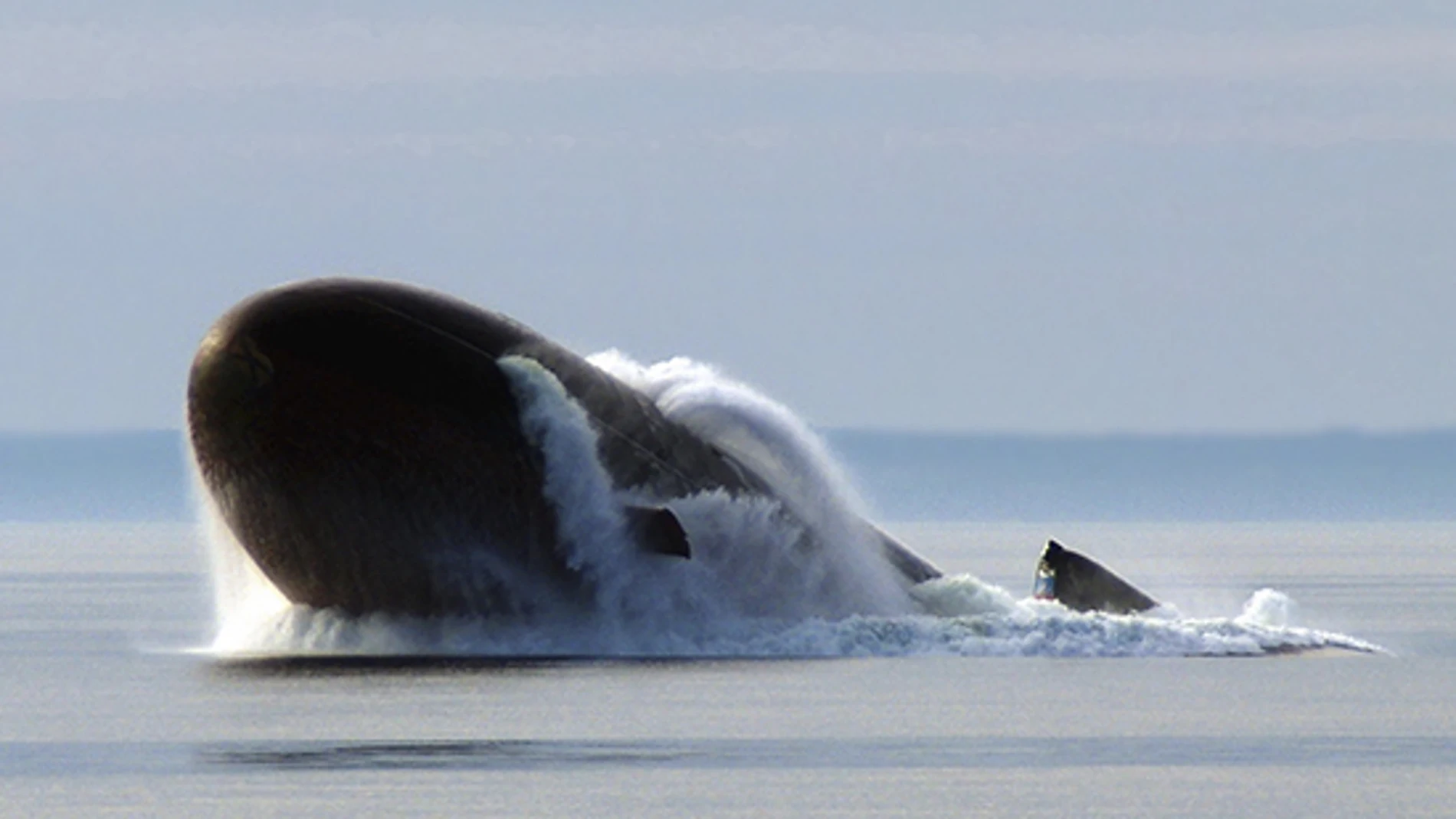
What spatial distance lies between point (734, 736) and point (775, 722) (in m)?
2.09

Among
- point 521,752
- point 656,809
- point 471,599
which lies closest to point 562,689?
point 471,599

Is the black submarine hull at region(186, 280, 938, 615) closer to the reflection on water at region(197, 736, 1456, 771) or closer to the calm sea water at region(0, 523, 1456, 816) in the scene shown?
the calm sea water at region(0, 523, 1456, 816)

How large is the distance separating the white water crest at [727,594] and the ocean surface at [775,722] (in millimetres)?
105

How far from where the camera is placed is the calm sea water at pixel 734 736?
42625 millimetres

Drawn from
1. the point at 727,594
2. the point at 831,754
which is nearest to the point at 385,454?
the point at 727,594

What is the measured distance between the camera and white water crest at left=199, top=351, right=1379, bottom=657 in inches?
2359

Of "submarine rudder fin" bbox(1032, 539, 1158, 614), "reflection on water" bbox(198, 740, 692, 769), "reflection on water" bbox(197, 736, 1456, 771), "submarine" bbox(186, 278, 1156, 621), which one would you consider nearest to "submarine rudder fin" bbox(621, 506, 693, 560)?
"submarine" bbox(186, 278, 1156, 621)

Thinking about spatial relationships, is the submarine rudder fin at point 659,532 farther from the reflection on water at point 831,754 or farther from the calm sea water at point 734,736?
the reflection on water at point 831,754

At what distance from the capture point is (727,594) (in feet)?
204

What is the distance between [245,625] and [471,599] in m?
5.53

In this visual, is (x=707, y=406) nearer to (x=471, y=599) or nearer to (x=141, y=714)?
(x=471, y=599)

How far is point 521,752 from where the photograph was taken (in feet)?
155

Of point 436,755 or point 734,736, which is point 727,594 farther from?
point 436,755

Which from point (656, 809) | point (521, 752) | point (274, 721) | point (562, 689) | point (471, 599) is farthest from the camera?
point (471, 599)
